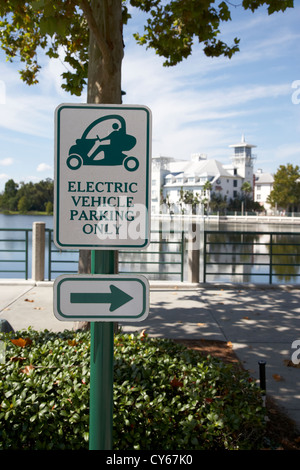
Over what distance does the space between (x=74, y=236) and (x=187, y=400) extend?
196 cm

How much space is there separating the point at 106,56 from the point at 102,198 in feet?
12.2

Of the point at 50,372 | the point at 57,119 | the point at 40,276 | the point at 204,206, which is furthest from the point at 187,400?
the point at 204,206

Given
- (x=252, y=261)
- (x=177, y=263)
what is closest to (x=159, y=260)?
(x=252, y=261)

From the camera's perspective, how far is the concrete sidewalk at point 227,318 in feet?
17.0

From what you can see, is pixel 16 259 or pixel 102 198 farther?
pixel 16 259

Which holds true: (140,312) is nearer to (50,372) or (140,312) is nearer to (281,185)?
(50,372)

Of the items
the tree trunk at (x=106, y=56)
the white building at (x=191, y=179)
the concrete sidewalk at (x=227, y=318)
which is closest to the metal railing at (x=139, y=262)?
the concrete sidewalk at (x=227, y=318)

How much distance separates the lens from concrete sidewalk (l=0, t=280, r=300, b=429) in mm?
5191

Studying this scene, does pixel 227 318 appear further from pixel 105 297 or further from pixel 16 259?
pixel 16 259

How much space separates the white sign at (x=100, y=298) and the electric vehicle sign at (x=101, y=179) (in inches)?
5.4

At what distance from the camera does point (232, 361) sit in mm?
5254

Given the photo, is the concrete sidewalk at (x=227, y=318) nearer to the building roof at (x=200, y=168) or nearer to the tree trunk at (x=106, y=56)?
the tree trunk at (x=106, y=56)

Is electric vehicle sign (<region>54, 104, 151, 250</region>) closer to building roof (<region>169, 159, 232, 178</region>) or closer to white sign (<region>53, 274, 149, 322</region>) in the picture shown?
white sign (<region>53, 274, 149, 322</region>)

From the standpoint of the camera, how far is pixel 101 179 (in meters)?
1.79
